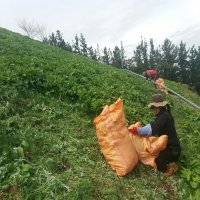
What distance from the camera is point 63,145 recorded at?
7.20 m

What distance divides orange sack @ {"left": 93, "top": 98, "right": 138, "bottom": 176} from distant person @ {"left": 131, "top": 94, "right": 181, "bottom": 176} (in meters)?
0.49

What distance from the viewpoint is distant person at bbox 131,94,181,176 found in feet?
23.3

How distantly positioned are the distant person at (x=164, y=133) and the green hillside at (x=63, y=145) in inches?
9.0

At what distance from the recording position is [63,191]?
574cm

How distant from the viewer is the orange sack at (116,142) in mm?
6719

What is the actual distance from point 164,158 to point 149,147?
39 cm

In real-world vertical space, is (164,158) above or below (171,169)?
above

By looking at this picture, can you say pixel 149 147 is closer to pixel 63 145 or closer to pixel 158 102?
pixel 158 102

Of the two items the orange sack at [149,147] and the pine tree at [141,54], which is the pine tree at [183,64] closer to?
the pine tree at [141,54]

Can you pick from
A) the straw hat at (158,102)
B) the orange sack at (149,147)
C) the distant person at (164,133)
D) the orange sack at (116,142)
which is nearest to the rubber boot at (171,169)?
the distant person at (164,133)

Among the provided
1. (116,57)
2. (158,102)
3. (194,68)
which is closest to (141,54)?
(116,57)

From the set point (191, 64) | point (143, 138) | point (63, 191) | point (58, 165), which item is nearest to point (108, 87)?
point (143, 138)

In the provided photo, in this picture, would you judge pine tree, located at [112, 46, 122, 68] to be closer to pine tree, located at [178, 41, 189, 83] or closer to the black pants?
pine tree, located at [178, 41, 189, 83]

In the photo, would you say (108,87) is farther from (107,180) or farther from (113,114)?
(107,180)
